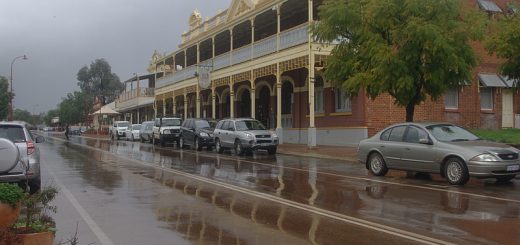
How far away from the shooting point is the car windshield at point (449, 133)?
45.3ft

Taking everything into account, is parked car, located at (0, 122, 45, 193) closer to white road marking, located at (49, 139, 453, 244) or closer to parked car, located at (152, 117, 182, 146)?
white road marking, located at (49, 139, 453, 244)

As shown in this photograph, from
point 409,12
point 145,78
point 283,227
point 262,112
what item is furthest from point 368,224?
point 145,78

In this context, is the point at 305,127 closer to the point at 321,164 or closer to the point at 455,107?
the point at 455,107

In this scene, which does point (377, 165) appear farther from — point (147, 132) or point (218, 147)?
point (147, 132)

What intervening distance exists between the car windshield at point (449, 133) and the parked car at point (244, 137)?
11.0 m

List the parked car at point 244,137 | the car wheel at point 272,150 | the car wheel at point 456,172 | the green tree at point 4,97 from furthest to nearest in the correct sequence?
the green tree at point 4,97 < the car wheel at point 272,150 < the parked car at point 244,137 < the car wheel at point 456,172

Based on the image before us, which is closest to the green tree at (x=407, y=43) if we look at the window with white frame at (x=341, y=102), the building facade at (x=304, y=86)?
the building facade at (x=304, y=86)

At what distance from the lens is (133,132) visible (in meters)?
48.1

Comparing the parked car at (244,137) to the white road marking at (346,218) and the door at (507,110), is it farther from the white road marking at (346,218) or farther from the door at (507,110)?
the door at (507,110)

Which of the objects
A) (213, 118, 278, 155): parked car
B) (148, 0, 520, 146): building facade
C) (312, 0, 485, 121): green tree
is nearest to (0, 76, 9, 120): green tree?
(148, 0, 520, 146): building facade

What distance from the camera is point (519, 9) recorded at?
59.9 ft

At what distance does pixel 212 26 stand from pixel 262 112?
7.30 metres

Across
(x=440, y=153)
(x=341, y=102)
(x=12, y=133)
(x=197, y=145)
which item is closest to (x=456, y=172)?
(x=440, y=153)

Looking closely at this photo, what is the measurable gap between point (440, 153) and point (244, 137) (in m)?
12.1
